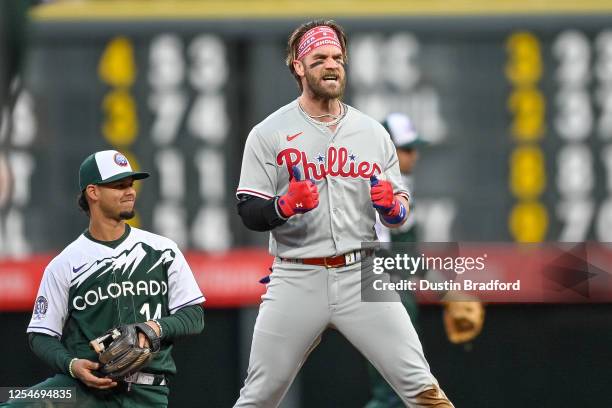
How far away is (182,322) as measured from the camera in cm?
535

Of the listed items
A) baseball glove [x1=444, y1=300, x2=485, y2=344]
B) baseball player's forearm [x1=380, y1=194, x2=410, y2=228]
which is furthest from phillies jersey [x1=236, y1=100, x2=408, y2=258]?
baseball glove [x1=444, y1=300, x2=485, y2=344]

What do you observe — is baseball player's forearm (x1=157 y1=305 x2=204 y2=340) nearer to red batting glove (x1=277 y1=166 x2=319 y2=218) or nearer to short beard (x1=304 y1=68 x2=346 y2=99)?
red batting glove (x1=277 y1=166 x2=319 y2=218)

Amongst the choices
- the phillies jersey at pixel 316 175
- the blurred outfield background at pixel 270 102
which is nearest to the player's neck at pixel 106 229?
the phillies jersey at pixel 316 175

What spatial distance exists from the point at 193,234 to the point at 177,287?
14.3 ft

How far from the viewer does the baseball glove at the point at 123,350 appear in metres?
5.15

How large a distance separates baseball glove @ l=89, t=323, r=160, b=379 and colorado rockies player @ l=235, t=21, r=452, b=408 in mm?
480

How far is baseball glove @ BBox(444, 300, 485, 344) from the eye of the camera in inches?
304

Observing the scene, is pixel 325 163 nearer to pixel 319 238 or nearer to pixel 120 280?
pixel 319 238

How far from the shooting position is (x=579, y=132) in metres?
9.92

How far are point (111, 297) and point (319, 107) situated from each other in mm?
1061

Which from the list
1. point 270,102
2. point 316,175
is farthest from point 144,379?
point 270,102

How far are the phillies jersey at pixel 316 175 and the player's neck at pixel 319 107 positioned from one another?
0.04m

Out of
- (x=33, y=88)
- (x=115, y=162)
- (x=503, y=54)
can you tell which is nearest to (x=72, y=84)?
(x=33, y=88)

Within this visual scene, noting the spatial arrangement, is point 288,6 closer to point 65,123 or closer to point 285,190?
point 65,123
